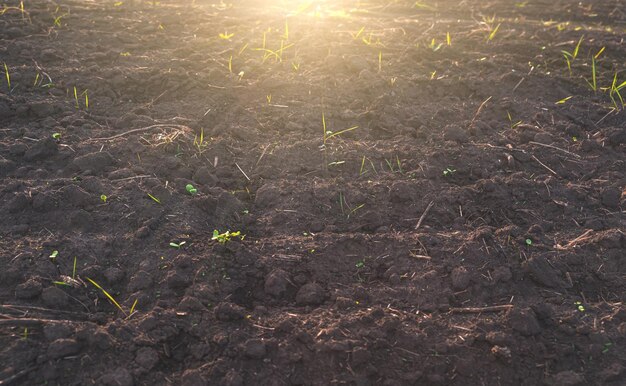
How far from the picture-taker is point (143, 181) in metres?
2.81

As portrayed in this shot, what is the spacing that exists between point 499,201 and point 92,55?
2811 millimetres

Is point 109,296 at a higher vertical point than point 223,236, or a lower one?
lower

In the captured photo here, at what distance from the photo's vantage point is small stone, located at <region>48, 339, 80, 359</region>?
2029 mm

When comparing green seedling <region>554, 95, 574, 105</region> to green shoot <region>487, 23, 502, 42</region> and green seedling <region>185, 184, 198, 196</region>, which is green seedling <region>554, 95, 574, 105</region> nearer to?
green shoot <region>487, 23, 502, 42</region>

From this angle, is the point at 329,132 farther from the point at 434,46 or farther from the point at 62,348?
the point at 62,348

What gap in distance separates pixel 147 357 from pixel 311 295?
2.26ft

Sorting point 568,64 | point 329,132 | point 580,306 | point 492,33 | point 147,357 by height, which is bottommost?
point 147,357

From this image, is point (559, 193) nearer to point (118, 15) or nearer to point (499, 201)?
point (499, 201)

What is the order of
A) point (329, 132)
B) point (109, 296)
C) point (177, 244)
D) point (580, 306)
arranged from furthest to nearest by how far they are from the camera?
point (329, 132), point (177, 244), point (580, 306), point (109, 296)

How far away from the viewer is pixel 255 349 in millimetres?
2121

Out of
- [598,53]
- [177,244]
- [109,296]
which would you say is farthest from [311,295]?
[598,53]

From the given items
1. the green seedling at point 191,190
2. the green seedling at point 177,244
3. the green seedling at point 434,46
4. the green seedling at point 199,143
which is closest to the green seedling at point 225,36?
the green seedling at point 199,143

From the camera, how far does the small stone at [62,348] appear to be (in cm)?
203

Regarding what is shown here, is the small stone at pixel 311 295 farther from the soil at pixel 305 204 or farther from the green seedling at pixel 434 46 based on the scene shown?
the green seedling at pixel 434 46
